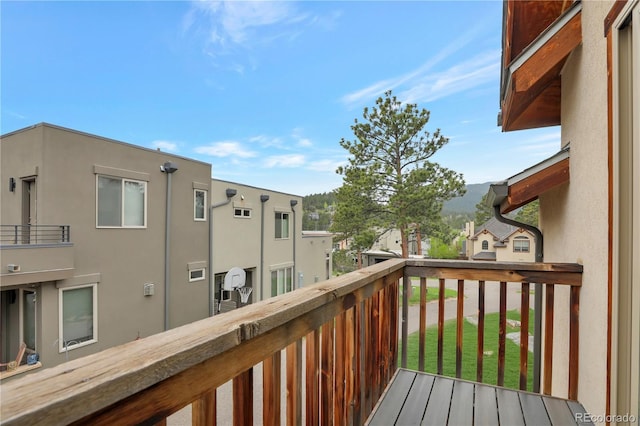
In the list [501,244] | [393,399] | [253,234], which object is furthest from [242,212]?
[501,244]

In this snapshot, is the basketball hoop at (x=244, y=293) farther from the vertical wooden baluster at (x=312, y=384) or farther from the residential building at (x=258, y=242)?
the vertical wooden baluster at (x=312, y=384)

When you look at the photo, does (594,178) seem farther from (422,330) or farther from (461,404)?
(461,404)

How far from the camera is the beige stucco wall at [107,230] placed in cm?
604

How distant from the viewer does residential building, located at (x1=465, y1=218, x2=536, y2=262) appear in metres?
23.8

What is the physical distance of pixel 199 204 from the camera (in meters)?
9.23

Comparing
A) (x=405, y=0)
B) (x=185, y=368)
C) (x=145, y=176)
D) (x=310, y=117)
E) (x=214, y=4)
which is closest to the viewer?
(x=185, y=368)

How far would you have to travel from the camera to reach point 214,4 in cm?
713

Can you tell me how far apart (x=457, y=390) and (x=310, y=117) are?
19.5m

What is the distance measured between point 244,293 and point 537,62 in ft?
33.4

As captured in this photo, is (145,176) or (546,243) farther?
(145,176)

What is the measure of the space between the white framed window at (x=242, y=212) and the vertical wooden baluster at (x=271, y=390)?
972 cm

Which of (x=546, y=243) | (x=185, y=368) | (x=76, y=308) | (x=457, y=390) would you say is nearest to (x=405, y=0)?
(x=546, y=243)

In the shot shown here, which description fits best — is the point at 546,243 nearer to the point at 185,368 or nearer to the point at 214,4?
the point at 185,368

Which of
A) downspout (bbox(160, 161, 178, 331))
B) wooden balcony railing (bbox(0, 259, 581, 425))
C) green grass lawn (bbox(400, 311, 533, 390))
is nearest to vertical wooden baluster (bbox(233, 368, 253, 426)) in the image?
wooden balcony railing (bbox(0, 259, 581, 425))
